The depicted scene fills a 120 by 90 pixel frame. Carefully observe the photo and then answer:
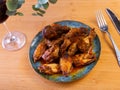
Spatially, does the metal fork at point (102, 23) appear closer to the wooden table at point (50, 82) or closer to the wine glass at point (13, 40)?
the wooden table at point (50, 82)

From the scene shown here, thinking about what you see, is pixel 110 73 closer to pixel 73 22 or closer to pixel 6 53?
pixel 73 22

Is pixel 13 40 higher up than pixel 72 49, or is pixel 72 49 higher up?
pixel 72 49

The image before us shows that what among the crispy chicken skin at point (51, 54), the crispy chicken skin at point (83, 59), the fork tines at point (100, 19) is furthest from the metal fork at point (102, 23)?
the crispy chicken skin at point (51, 54)

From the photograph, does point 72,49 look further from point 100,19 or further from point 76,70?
point 100,19

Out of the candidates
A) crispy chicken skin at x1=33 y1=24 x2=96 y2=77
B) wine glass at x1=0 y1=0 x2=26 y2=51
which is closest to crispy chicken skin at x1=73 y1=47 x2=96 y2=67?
crispy chicken skin at x1=33 y1=24 x2=96 y2=77

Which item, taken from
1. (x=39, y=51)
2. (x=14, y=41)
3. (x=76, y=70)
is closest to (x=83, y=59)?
(x=76, y=70)

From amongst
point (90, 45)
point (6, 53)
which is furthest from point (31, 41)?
point (90, 45)
